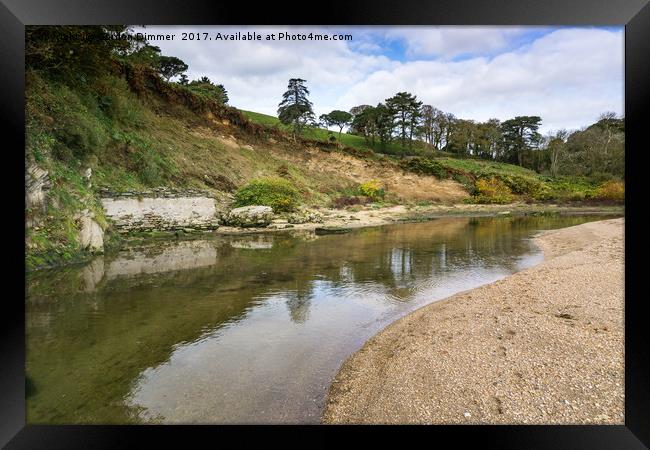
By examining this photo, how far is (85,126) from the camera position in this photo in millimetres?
9664

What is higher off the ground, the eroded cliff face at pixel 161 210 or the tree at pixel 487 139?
the tree at pixel 487 139

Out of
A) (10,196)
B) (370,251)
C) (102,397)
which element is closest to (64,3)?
(10,196)

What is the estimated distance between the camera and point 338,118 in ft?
95.5

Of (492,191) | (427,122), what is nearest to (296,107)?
(427,122)

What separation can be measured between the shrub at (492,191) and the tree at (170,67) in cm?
2064

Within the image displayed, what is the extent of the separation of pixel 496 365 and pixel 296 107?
22.7 m

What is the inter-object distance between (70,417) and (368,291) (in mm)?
4845

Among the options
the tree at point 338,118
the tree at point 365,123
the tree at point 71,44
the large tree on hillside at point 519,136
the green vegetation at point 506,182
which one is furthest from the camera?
the tree at point 338,118

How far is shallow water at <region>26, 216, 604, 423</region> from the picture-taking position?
3021 millimetres

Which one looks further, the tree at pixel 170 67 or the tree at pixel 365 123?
the tree at pixel 365 123

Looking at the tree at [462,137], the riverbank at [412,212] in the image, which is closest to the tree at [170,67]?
the riverbank at [412,212]

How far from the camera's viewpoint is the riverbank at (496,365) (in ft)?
8.88

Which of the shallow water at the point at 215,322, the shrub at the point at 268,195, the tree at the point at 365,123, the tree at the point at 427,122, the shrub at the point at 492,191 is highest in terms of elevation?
the tree at the point at 365,123

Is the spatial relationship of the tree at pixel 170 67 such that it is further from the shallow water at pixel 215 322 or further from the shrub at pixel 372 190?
the shrub at pixel 372 190
